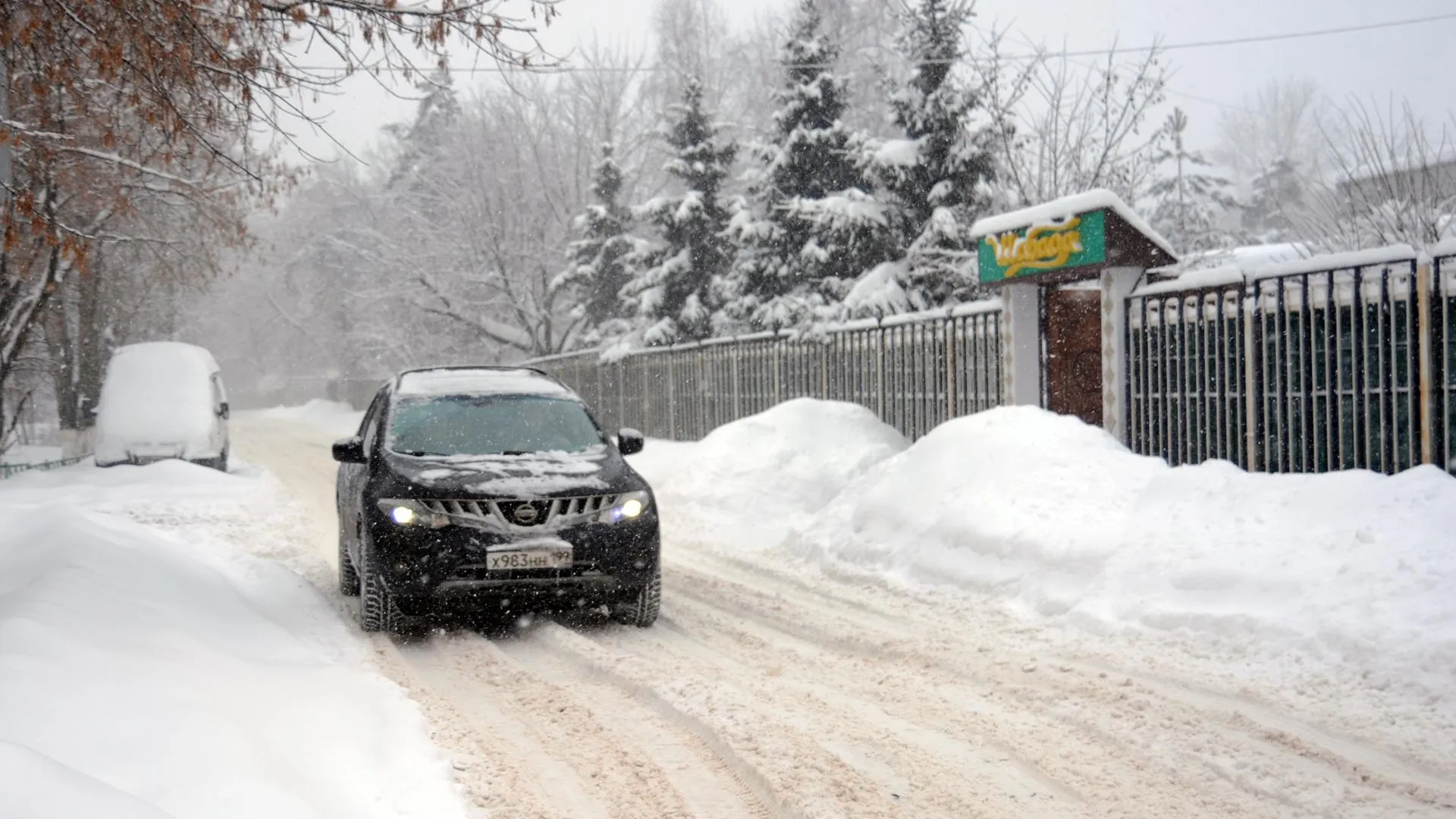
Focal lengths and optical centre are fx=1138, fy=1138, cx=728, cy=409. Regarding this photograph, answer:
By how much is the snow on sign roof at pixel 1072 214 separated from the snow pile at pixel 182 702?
293 inches

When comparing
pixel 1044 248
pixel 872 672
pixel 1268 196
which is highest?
pixel 1268 196

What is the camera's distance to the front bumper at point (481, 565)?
6852mm

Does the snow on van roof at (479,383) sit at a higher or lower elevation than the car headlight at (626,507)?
higher

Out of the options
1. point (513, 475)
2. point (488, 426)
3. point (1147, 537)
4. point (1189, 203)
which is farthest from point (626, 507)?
point (1189, 203)

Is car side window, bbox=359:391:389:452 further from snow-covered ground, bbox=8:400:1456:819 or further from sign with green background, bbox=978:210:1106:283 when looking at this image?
sign with green background, bbox=978:210:1106:283

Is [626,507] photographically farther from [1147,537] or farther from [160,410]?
[160,410]

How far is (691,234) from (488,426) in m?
17.1

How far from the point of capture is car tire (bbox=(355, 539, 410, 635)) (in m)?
7.02

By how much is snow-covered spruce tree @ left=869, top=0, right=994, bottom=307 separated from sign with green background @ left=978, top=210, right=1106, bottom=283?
21.3ft

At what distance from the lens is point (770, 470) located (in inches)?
527

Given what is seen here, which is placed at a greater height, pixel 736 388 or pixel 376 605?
pixel 736 388

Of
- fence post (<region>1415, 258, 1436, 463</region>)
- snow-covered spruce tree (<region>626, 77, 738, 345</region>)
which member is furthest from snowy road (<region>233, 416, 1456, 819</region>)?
snow-covered spruce tree (<region>626, 77, 738, 345</region>)

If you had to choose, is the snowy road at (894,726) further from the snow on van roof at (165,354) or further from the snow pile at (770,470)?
the snow on van roof at (165,354)

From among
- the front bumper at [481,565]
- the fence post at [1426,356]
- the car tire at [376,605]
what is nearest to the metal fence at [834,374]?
the fence post at [1426,356]
